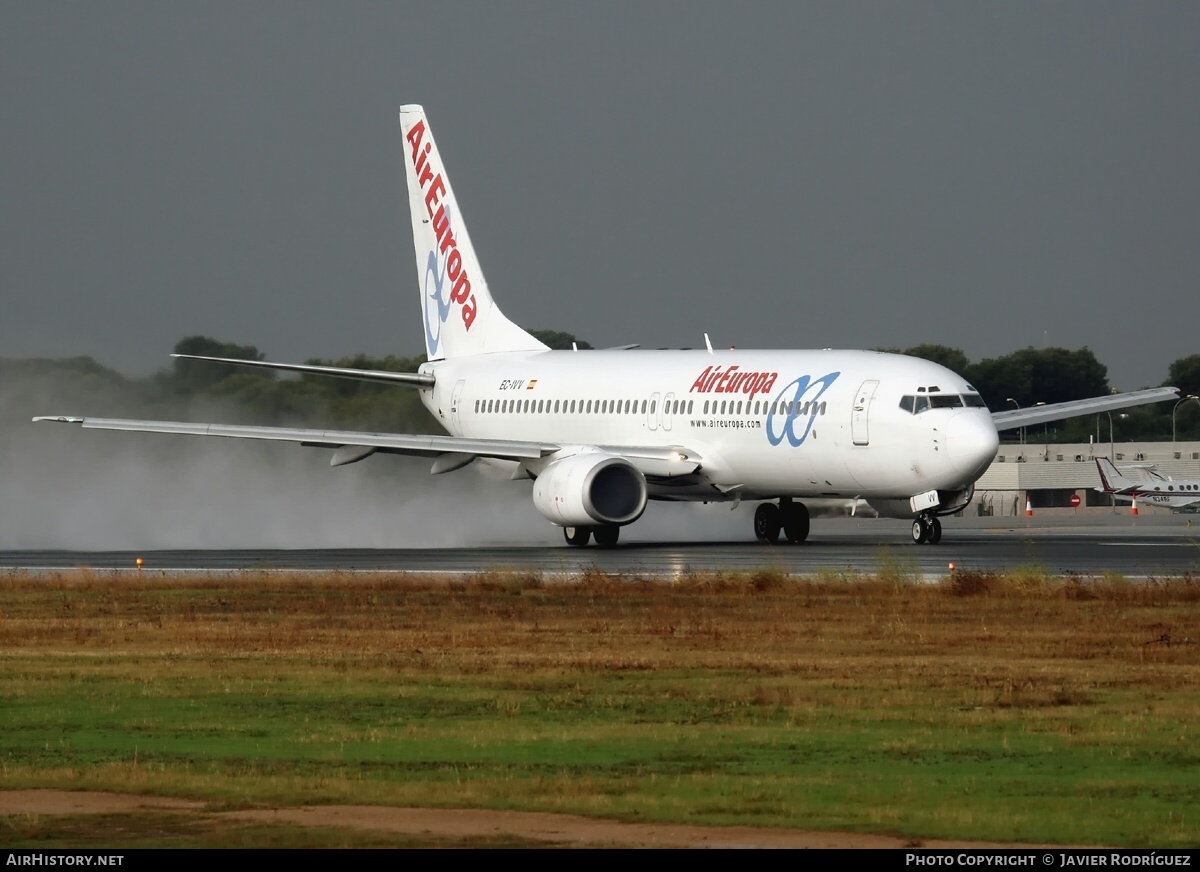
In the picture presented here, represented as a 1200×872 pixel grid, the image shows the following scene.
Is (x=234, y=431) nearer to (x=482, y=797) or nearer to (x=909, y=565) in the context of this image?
(x=909, y=565)

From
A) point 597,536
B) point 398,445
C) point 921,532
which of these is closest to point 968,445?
point 921,532

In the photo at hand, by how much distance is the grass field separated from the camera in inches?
468

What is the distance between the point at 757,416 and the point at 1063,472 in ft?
251

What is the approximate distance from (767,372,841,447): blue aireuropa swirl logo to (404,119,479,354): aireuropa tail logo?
1263cm

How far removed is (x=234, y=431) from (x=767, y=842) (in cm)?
3287

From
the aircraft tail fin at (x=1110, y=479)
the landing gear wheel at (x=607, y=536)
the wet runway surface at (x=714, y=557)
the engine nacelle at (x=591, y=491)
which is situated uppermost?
the aircraft tail fin at (x=1110, y=479)

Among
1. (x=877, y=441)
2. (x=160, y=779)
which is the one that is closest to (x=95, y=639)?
(x=160, y=779)

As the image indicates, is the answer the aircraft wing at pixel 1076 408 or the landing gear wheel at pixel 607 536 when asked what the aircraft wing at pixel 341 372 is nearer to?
the landing gear wheel at pixel 607 536

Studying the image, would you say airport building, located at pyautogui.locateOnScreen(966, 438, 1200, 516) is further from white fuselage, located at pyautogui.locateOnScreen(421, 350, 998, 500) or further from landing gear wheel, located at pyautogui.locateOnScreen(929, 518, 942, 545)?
landing gear wheel, located at pyautogui.locateOnScreen(929, 518, 942, 545)

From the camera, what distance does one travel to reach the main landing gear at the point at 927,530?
134 ft

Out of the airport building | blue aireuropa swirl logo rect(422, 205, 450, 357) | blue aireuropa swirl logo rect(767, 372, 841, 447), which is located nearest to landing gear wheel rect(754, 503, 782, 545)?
blue aireuropa swirl logo rect(767, 372, 841, 447)

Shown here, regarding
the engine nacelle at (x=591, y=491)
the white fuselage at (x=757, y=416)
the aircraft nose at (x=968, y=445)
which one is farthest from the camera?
the engine nacelle at (x=591, y=491)

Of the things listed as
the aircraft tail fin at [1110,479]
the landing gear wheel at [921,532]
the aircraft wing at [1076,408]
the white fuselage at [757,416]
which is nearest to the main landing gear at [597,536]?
the white fuselage at [757,416]

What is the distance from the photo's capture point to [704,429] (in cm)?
4194
